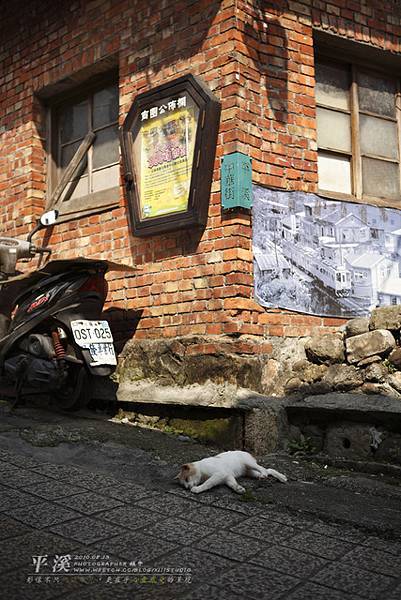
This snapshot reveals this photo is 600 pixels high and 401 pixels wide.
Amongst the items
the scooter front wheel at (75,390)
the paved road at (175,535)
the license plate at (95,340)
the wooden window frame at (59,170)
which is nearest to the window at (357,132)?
the wooden window frame at (59,170)

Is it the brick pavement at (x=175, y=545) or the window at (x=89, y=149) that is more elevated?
the window at (x=89, y=149)

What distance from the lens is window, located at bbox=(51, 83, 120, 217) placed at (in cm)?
590

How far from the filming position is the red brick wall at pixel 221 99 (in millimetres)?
4625

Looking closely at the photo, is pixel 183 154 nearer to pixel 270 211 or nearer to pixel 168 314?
pixel 270 211

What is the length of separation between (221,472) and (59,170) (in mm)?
4503

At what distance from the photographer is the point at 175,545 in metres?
2.25

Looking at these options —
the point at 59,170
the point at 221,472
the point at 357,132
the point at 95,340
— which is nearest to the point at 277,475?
the point at 221,472

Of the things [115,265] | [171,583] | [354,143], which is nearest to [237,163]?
[115,265]

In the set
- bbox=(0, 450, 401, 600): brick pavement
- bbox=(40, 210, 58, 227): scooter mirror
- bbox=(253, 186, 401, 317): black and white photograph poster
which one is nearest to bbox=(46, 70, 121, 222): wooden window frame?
bbox=(40, 210, 58, 227): scooter mirror

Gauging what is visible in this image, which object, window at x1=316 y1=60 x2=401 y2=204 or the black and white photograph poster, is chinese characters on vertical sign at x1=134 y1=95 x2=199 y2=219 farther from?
window at x1=316 y1=60 x2=401 y2=204

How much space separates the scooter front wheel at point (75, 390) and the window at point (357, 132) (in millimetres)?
2687

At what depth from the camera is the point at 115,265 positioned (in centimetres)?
467

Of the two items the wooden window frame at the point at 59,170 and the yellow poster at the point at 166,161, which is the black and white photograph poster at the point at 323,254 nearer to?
the yellow poster at the point at 166,161

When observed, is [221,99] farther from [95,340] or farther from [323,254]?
[95,340]
